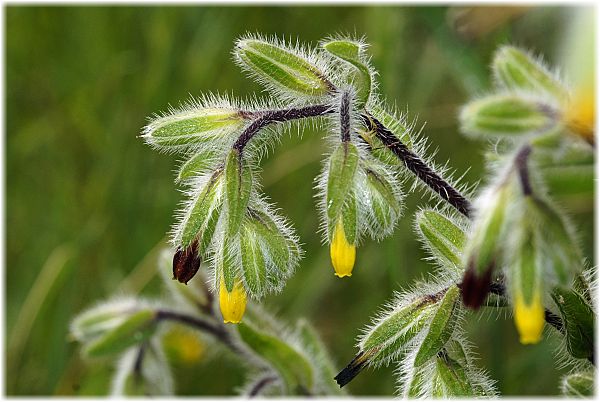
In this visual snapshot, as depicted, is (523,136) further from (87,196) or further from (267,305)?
(87,196)

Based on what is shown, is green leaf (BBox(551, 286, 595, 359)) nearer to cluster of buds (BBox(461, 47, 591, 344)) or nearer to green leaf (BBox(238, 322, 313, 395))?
cluster of buds (BBox(461, 47, 591, 344))

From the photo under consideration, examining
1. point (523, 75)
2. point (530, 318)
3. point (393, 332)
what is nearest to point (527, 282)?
point (530, 318)

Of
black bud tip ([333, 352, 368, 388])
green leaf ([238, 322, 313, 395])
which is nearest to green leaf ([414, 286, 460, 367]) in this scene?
black bud tip ([333, 352, 368, 388])

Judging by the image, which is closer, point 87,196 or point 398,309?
point 398,309

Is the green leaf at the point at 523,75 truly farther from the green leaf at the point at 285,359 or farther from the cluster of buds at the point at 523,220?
the green leaf at the point at 285,359

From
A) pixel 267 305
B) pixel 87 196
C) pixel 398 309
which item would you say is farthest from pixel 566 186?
pixel 87 196
